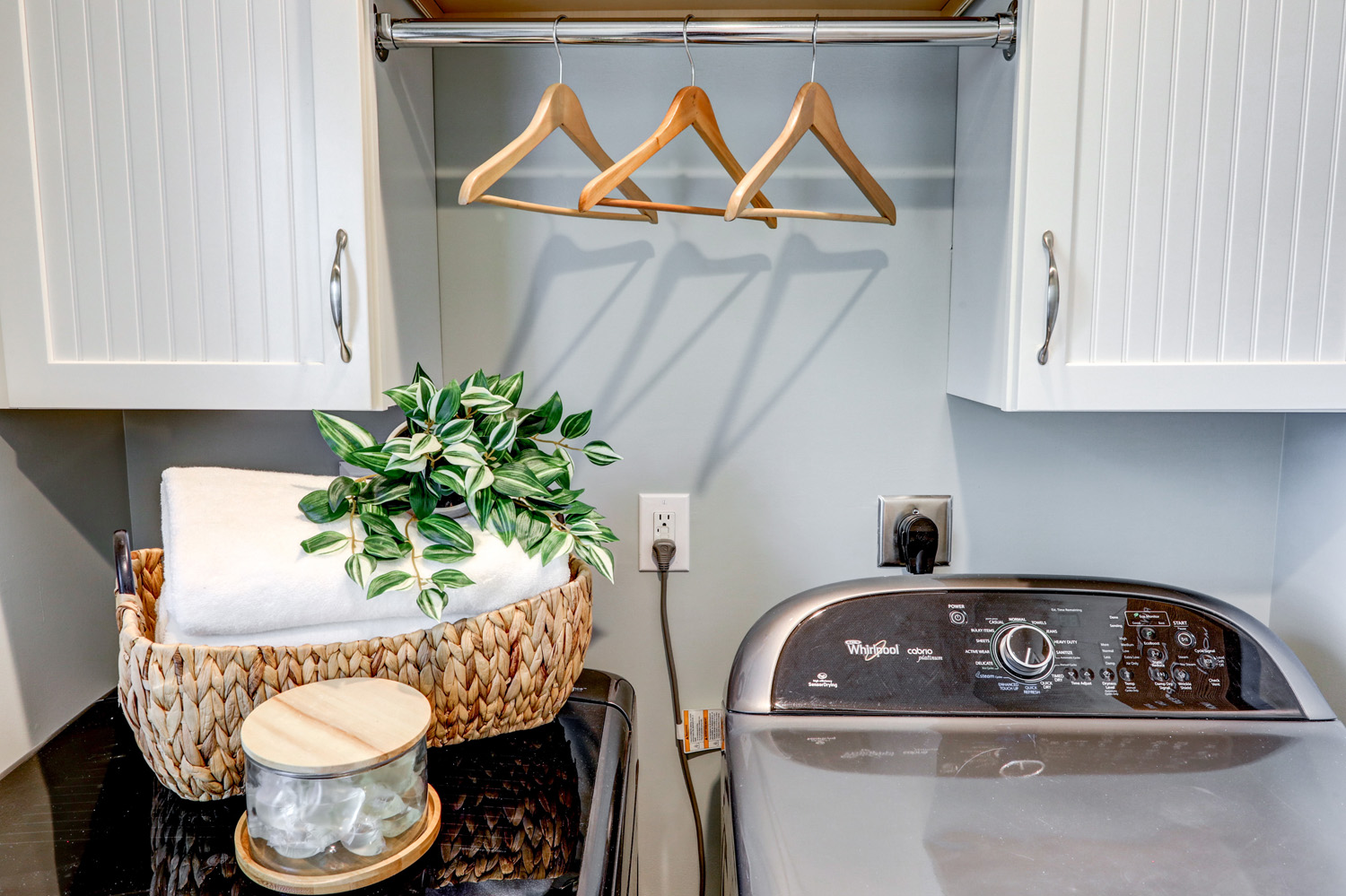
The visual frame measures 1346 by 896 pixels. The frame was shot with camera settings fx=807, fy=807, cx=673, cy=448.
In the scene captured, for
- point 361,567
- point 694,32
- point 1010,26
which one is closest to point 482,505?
point 361,567

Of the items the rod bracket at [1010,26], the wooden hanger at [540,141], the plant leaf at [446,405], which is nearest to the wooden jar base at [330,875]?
the plant leaf at [446,405]

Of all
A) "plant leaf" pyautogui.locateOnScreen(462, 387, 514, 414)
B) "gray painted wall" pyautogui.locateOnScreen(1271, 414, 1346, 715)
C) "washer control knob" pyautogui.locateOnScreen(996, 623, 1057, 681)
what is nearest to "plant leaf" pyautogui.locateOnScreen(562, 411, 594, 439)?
"plant leaf" pyautogui.locateOnScreen(462, 387, 514, 414)

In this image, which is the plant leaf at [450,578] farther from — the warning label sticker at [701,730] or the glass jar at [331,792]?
the warning label sticker at [701,730]

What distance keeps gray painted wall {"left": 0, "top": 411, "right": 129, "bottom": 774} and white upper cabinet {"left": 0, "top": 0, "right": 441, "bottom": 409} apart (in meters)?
0.14

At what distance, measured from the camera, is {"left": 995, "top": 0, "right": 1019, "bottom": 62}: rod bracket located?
0.89 meters

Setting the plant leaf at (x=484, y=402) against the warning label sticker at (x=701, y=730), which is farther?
the warning label sticker at (x=701, y=730)

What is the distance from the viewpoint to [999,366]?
0.95 metres

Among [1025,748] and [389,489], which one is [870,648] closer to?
[1025,748]

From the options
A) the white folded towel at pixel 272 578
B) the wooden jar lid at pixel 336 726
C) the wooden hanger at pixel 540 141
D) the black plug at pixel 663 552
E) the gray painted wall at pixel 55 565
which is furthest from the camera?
the black plug at pixel 663 552

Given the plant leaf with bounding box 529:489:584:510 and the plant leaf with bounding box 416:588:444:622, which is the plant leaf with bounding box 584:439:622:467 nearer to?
the plant leaf with bounding box 529:489:584:510

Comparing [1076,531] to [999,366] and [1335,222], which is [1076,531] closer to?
[999,366]

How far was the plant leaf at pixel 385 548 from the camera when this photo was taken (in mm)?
771

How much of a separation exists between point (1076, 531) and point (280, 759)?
1092 mm

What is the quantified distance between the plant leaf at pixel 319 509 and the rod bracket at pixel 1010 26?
2.87 feet
